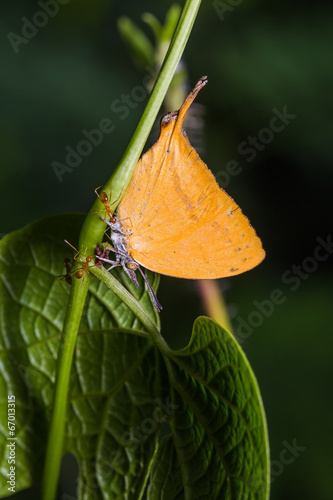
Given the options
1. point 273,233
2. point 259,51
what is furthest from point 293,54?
point 273,233

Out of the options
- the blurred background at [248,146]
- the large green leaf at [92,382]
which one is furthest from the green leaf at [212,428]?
the blurred background at [248,146]

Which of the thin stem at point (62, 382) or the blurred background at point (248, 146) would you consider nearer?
the thin stem at point (62, 382)

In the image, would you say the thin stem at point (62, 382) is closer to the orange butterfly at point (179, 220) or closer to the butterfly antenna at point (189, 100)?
the orange butterfly at point (179, 220)

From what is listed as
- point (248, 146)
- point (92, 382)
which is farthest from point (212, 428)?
point (248, 146)

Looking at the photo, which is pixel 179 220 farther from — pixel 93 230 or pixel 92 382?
pixel 92 382

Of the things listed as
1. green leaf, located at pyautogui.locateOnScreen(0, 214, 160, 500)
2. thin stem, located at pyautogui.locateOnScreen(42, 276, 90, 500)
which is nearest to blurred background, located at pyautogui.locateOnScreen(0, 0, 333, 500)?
green leaf, located at pyautogui.locateOnScreen(0, 214, 160, 500)
